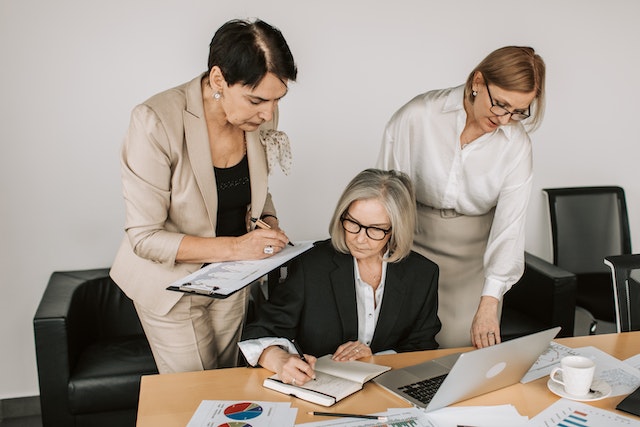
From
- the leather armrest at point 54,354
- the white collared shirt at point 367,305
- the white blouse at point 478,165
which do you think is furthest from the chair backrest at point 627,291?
the leather armrest at point 54,354

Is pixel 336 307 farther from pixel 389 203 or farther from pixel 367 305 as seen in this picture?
pixel 389 203

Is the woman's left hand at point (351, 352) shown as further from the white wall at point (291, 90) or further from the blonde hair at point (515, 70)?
the white wall at point (291, 90)

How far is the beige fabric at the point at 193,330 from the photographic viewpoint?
202 cm

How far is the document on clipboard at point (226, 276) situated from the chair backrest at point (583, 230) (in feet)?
7.44

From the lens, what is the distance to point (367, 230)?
2.08 m

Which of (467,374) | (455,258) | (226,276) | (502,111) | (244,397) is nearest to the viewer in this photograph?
(467,374)

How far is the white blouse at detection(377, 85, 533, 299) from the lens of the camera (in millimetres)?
2281

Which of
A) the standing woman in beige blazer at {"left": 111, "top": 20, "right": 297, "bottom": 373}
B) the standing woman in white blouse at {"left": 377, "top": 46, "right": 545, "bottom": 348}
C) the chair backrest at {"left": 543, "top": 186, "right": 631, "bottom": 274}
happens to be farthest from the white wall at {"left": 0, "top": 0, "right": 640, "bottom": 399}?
the standing woman in beige blazer at {"left": 111, "top": 20, "right": 297, "bottom": 373}

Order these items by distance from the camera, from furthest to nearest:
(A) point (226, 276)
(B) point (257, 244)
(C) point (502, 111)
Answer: (C) point (502, 111) < (B) point (257, 244) < (A) point (226, 276)

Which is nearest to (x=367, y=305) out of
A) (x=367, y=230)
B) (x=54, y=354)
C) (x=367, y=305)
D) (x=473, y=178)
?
(x=367, y=305)

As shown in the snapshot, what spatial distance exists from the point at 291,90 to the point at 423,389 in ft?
6.50

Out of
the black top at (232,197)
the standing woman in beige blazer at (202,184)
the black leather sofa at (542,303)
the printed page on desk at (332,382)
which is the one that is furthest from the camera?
the black leather sofa at (542,303)

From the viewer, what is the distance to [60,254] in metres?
3.27

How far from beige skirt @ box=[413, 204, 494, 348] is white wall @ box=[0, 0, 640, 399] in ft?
3.56
